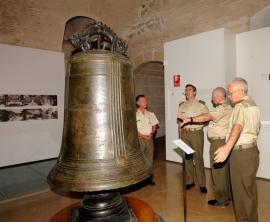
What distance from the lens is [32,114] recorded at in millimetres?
5668

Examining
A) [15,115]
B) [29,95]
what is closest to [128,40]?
[29,95]

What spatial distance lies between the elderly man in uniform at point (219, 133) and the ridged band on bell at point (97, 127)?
184 cm

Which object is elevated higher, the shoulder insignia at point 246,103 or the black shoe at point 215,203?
the shoulder insignia at point 246,103

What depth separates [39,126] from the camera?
5.77 m

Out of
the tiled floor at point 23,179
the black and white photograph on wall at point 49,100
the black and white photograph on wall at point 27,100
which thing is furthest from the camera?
the black and white photograph on wall at point 49,100

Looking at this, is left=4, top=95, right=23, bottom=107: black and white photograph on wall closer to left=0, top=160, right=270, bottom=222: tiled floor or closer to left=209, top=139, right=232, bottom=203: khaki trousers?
left=0, top=160, right=270, bottom=222: tiled floor

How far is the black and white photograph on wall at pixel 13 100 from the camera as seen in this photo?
17.3 ft

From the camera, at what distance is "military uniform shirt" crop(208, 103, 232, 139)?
307 cm

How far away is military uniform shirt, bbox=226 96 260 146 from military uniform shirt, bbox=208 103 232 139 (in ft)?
2.03

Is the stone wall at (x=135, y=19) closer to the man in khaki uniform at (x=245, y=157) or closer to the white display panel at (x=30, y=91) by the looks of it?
the white display panel at (x=30, y=91)

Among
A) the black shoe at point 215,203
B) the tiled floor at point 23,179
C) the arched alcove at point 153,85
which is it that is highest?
the arched alcove at point 153,85

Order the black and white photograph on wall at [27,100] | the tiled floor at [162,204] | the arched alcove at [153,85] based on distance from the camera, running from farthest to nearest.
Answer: the arched alcove at [153,85], the black and white photograph on wall at [27,100], the tiled floor at [162,204]

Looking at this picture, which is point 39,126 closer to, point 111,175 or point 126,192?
point 126,192

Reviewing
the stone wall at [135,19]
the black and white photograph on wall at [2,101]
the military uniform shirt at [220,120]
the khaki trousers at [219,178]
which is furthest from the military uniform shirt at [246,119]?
the black and white photograph on wall at [2,101]
